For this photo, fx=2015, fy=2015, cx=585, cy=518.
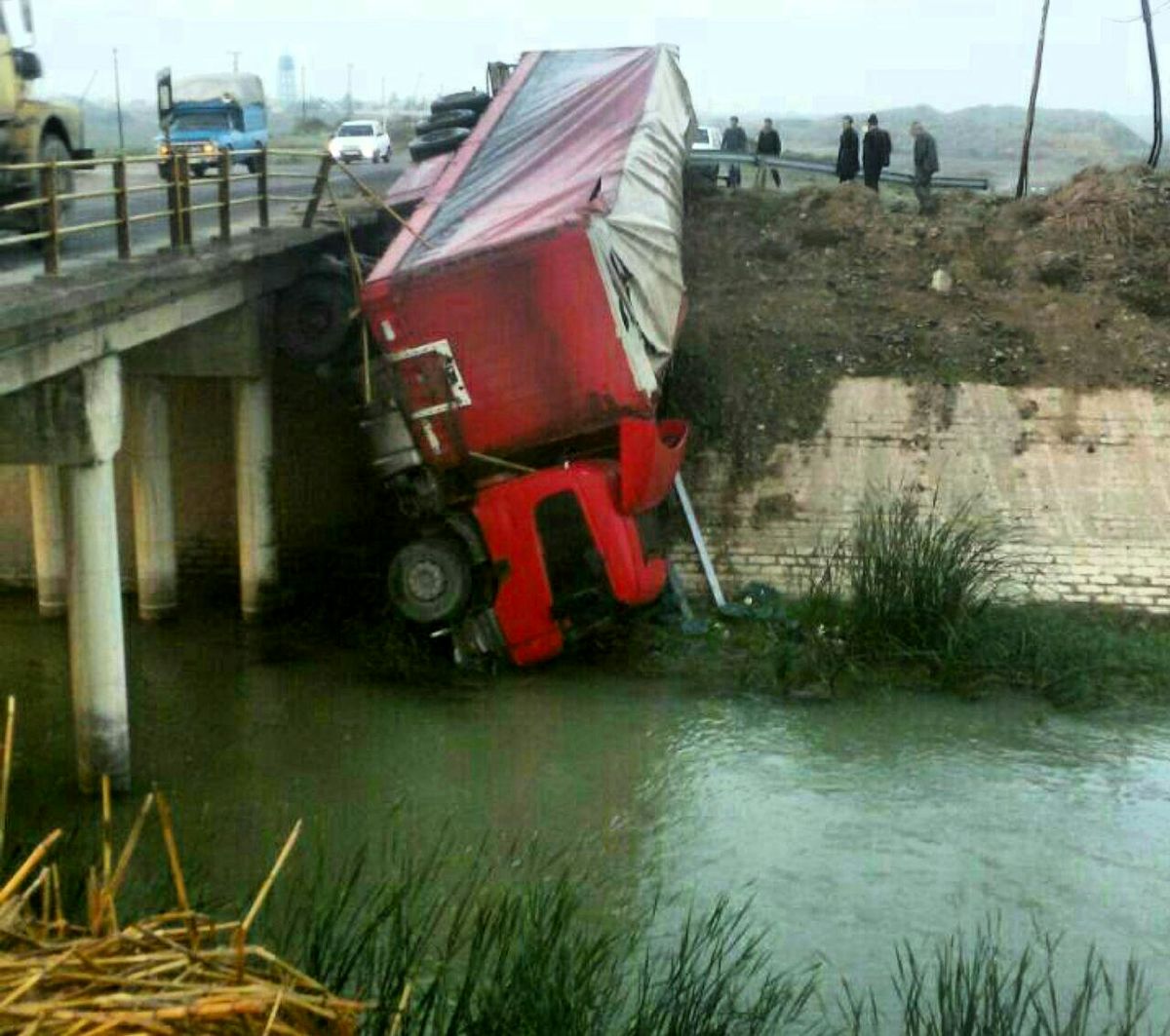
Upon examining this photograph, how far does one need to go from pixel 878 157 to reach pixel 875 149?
0.12 m

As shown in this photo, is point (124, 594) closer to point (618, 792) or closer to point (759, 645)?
point (759, 645)

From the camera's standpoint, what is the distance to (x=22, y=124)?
16.5 m

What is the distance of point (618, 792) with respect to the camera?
14.1 m

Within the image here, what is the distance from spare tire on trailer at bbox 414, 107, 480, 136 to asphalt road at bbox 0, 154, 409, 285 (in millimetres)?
1498

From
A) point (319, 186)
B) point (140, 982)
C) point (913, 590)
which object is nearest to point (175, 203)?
point (319, 186)

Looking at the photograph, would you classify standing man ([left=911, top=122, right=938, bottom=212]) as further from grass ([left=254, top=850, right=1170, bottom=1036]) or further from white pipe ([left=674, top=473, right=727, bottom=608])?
grass ([left=254, top=850, right=1170, bottom=1036])

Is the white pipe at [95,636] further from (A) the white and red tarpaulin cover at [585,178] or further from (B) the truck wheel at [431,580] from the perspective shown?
(A) the white and red tarpaulin cover at [585,178]

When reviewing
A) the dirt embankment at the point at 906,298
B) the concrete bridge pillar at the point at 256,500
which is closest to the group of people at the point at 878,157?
the dirt embankment at the point at 906,298

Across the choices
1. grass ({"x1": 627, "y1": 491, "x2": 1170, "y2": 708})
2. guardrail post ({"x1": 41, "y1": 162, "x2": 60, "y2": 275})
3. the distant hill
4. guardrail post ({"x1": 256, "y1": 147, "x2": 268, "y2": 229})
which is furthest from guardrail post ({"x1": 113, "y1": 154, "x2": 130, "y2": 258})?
the distant hill

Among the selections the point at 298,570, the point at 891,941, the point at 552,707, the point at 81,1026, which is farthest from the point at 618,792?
the point at 81,1026

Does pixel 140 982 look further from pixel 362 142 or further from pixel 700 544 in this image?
pixel 362 142

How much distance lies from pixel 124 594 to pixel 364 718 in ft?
17.4

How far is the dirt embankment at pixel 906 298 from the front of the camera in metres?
20.8

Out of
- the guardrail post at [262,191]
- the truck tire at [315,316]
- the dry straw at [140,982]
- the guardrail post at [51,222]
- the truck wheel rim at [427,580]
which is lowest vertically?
the truck wheel rim at [427,580]
